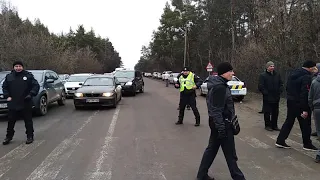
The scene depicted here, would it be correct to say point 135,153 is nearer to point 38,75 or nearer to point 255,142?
point 255,142

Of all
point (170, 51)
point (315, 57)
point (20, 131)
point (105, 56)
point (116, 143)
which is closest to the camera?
point (116, 143)

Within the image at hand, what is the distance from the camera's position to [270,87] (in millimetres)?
9773

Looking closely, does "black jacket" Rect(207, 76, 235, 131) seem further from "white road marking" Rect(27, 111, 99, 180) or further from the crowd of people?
"white road marking" Rect(27, 111, 99, 180)

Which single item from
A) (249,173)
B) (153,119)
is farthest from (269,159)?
(153,119)

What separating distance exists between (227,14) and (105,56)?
5954 centimetres

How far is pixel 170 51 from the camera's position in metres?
72.4

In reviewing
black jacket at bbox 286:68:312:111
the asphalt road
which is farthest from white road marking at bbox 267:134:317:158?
black jacket at bbox 286:68:312:111

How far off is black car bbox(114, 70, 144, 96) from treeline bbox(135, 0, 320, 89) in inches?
318

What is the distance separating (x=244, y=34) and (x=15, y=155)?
42.0 metres

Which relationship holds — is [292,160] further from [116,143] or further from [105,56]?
[105,56]

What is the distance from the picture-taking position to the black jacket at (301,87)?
717cm

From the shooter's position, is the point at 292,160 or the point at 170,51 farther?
the point at 170,51

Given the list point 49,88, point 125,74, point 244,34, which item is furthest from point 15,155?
point 244,34

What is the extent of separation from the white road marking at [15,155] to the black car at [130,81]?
44.4 ft
